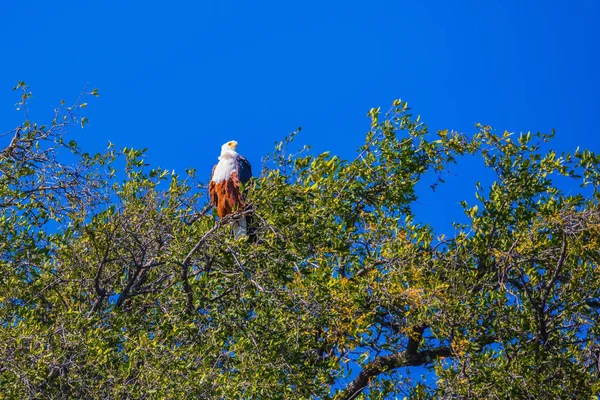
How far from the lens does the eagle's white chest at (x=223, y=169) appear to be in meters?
10.6

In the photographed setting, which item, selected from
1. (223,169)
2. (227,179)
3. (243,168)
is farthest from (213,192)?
(243,168)

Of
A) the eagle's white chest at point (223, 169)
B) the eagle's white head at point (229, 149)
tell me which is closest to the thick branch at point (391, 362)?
the eagle's white chest at point (223, 169)

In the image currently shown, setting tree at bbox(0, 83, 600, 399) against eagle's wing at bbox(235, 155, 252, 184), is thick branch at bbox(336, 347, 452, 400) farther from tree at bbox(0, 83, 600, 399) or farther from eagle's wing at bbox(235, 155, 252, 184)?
eagle's wing at bbox(235, 155, 252, 184)

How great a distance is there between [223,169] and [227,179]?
266mm

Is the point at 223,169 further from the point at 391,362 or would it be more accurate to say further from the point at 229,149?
the point at 391,362

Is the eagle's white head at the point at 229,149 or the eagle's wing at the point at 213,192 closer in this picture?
the eagle's wing at the point at 213,192

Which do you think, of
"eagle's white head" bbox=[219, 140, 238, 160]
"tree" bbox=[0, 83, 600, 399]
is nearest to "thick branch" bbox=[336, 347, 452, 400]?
"tree" bbox=[0, 83, 600, 399]

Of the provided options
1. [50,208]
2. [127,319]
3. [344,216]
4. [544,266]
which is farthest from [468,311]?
[50,208]

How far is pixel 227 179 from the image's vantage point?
34.6ft

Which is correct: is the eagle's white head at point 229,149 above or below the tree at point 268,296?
above

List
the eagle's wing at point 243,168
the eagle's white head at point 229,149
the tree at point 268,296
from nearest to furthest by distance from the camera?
the tree at point 268,296 < the eagle's wing at point 243,168 < the eagle's white head at point 229,149

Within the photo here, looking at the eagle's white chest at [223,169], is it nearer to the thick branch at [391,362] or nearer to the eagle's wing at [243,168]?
the eagle's wing at [243,168]

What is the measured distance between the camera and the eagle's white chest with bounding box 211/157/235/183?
417 inches

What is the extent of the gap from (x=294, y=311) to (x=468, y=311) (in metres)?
1.36
